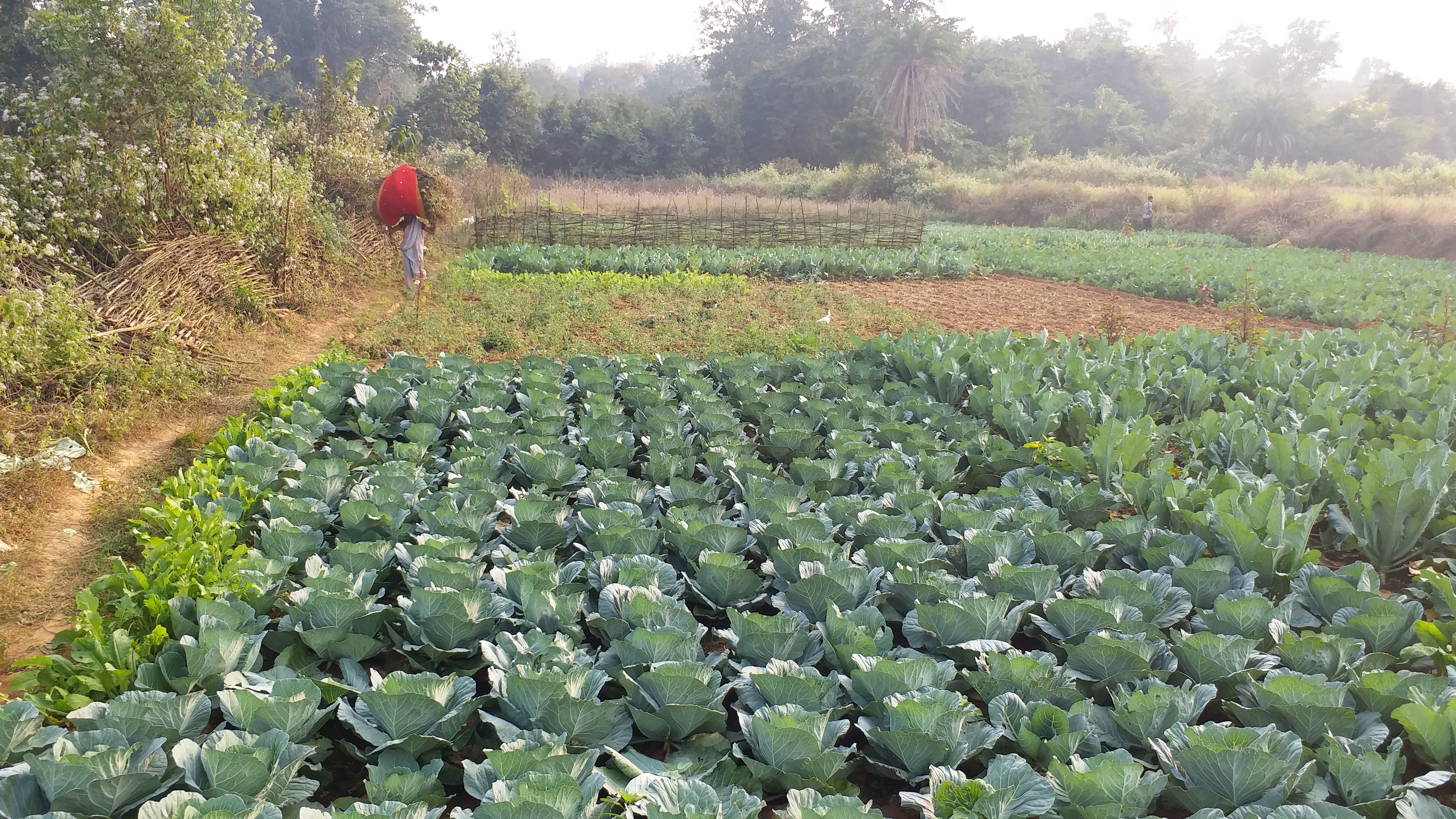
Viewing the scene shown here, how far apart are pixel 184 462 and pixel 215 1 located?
623 centimetres

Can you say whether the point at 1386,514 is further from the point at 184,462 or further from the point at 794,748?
the point at 184,462

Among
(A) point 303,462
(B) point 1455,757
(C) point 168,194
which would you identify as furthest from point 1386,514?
(C) point 168,194

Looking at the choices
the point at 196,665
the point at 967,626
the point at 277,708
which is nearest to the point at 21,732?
the point at 196,665

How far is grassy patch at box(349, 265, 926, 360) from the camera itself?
25.8 ft

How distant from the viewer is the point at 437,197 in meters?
11.3

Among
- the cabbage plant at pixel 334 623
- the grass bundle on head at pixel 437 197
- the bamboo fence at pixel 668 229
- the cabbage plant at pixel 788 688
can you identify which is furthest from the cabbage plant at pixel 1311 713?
the bamboo fence at pixel 668 229

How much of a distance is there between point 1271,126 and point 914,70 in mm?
18955

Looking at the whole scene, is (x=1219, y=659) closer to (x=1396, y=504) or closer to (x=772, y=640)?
(x=772, y=640)

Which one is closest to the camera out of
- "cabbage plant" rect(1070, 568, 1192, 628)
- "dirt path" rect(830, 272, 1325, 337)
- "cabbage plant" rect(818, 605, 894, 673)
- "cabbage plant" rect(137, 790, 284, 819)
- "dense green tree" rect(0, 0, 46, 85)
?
"cabbage plant" rect(137, 790, 284, 819)

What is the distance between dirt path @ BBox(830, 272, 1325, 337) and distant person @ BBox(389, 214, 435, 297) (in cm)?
610

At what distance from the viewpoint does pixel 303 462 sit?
3.89 metres

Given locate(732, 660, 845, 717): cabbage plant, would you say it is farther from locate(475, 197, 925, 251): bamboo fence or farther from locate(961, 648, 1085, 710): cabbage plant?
locate(475, 197, 925, 251): bamboo fence

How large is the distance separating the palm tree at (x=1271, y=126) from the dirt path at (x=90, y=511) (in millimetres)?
47955

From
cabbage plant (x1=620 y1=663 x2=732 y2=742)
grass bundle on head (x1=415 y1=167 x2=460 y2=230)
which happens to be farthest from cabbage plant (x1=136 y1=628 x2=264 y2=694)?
grass bundle on head (x1=415 y1=167 x2=460 y2=230)
